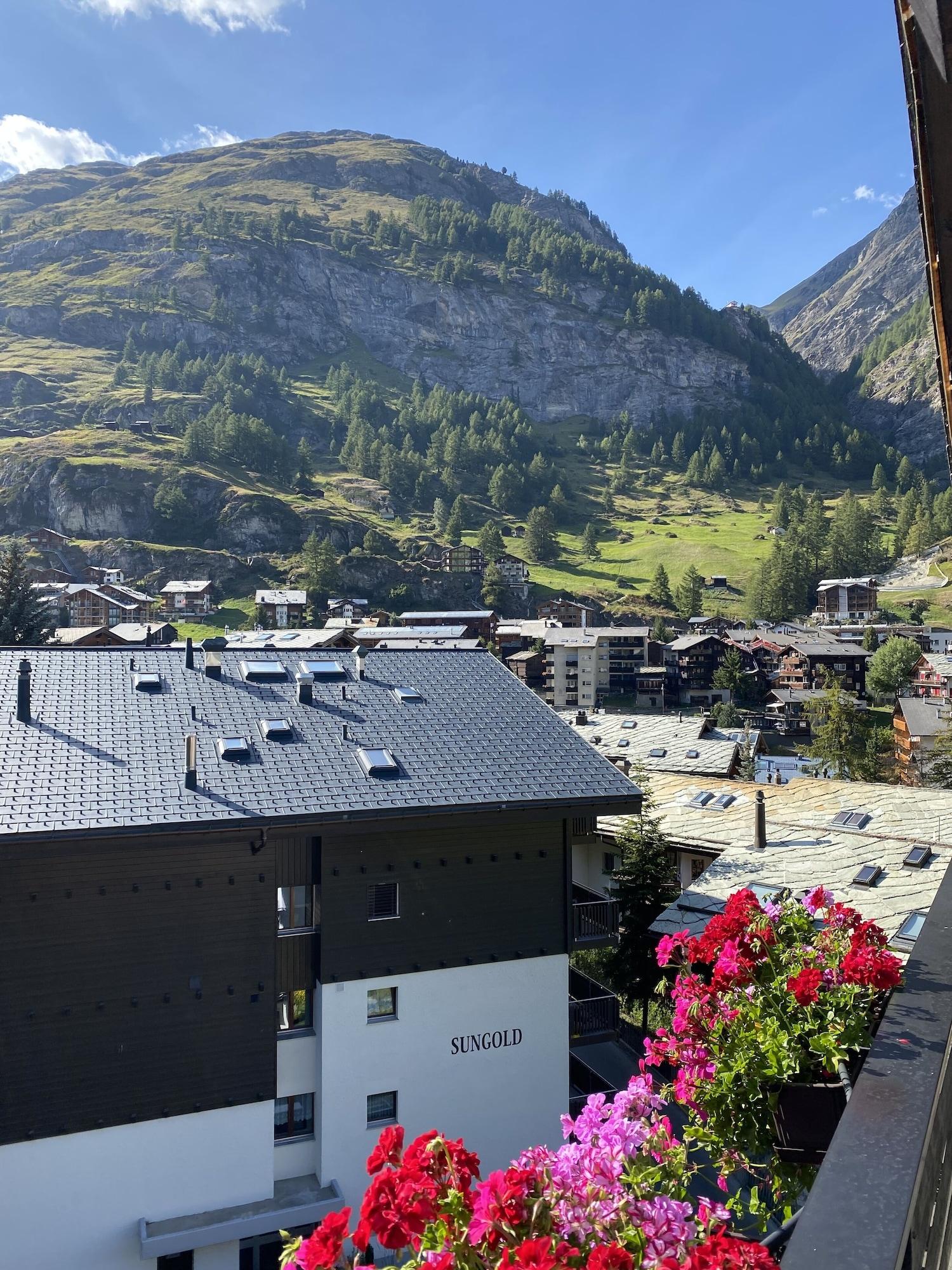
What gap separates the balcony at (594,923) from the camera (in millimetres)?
15602

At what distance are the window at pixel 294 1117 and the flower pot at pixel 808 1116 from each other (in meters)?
11.2

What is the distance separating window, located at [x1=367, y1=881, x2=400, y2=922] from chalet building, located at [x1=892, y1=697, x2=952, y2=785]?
50629mm

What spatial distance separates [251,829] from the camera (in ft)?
40.3

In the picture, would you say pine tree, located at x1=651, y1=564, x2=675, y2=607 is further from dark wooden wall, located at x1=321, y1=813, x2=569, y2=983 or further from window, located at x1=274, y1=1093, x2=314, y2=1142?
window, located at x1=274, y1=1093, x2=314, y2=1142

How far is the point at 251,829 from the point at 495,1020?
539cm

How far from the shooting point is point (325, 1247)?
2.17m

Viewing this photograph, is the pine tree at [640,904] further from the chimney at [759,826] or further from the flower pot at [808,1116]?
the flower pot at [808,1116]

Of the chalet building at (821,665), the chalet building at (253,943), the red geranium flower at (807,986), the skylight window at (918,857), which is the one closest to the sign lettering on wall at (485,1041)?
the chalet building at (253,943)

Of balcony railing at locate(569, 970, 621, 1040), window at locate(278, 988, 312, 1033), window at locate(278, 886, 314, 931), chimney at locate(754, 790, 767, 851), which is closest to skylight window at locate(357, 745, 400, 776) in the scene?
window at locate(278, 886, 314, 931)

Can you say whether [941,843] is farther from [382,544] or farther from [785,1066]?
[382,544]

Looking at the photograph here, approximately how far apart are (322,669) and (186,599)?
330 ft

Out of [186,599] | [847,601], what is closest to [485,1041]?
[186,599]

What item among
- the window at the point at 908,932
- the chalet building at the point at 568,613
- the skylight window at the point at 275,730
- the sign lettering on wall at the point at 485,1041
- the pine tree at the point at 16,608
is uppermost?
the chalet building at the point at 568,613

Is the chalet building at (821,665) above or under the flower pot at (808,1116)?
above
